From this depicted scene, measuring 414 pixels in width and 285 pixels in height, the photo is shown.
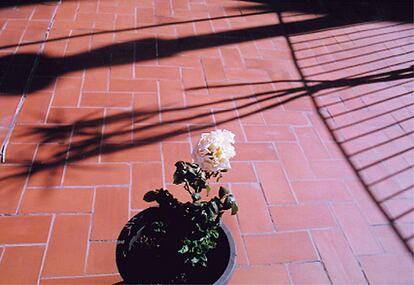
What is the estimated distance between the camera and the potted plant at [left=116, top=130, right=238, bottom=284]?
1.31 meters

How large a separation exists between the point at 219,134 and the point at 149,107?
1337mm

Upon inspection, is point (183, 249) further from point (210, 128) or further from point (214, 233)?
point (210, 128)

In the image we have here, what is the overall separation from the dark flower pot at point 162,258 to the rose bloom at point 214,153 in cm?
30

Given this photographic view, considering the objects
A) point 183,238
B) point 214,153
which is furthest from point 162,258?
point 214,153

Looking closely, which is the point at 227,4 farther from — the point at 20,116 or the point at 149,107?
the point at 20,116

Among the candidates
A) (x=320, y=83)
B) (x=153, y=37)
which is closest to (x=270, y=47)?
(x=320, y=83)

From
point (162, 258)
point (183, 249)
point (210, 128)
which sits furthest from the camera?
point (210, 128)

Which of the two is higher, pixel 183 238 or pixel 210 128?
pixel 183 238

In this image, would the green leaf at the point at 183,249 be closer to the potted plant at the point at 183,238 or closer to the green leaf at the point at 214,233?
the potted plant at the point at 183,238

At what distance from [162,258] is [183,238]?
0.49 feet

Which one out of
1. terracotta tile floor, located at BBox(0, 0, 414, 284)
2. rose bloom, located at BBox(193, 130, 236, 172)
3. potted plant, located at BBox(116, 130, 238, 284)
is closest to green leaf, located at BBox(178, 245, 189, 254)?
potted plant, located at BBox(116, 130, 238, 284)

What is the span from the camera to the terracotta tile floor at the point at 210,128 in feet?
5.94

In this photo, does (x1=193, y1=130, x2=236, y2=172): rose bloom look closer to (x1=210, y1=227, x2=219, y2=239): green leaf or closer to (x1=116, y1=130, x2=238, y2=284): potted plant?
(x1=116, y1=130, x2=238, y2=284): potted plant

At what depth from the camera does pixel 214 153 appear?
1186 millimetres
